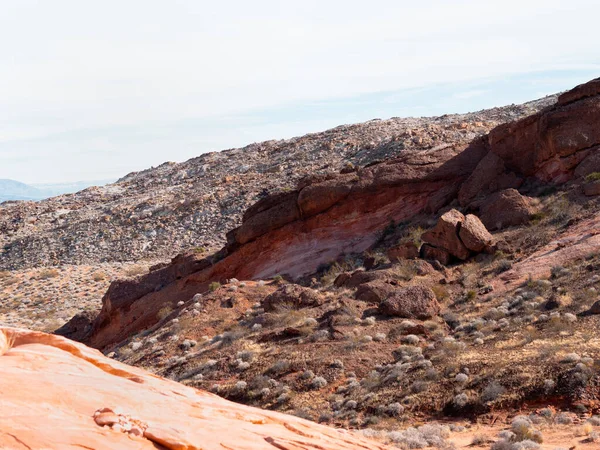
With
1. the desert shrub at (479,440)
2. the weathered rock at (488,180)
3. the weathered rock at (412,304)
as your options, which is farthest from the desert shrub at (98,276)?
the desert shrub at (479,440)

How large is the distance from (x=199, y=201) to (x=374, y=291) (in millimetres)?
25452

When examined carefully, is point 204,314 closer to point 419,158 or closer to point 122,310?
point 122,310

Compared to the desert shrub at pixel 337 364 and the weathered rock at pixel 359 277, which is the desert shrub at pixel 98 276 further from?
the desert shrub at pixel 337 364

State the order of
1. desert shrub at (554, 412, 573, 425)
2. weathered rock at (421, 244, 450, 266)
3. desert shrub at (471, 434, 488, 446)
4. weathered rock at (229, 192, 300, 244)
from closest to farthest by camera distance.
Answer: desert shrub at (471, 434, 488, 446) → desert shrub at (554, 412, 573, 425) → weathered rock at (421, 244, 450, 266) → weathered rock at (229, 192, 300, 244)

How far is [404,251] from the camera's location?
21.1 meters

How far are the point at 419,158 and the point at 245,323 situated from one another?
10.4 meters

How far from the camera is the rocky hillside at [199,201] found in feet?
127

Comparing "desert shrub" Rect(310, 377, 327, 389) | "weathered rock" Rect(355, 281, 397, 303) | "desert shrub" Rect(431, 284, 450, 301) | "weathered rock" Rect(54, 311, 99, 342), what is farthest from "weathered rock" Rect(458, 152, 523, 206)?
"weathered rock" Rect(54, 311, 99, 342)

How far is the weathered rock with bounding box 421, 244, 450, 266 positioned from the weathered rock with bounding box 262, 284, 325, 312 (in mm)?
3670

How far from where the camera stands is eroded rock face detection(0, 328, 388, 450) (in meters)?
4.55

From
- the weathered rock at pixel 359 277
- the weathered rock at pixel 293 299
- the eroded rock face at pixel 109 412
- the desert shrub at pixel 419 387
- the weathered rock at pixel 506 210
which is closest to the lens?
the eroded rock face at pixel 109 412

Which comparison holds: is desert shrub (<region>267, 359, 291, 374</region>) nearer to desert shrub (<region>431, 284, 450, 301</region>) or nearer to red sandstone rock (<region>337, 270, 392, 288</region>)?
red sandstone rock (<region>337, 270, 392, 288</region>)

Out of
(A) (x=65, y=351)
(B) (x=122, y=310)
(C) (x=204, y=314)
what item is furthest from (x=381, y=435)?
(B) (x=122, y=310)

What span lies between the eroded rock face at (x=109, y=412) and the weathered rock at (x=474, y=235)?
46.9 feet
